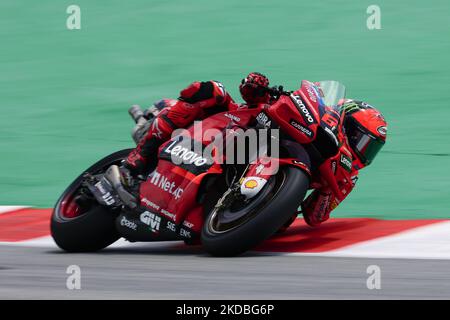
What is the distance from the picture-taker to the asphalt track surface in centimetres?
588

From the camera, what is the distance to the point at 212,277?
6.45 metres

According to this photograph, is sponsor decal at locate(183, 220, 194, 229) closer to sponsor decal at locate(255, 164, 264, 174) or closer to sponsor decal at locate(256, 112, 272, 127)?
sponsor decal at locate(255, 164, 264, 174)

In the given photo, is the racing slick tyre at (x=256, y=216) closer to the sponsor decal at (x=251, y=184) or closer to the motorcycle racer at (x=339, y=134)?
the sponsor decal at (x=251, y=184)

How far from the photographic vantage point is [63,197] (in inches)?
322

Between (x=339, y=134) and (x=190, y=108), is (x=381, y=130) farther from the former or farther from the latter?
(x=190, y=108)

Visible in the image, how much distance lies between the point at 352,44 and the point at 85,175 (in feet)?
20.3

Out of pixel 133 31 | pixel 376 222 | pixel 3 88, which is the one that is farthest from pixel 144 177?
pixel 133 31

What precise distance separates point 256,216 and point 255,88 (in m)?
1.01

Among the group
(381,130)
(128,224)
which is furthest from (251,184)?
(381,130)

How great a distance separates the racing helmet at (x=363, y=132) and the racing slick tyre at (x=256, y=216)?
42.1 inches

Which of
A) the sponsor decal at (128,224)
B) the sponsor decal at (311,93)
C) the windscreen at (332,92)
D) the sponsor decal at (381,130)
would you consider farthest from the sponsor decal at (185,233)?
the sponsor decal at (381,130)

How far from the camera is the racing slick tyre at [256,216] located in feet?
22.9

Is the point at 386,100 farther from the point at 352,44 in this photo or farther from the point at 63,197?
the point at 63,197

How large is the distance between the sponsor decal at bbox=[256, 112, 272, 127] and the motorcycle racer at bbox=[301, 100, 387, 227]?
46 cm
